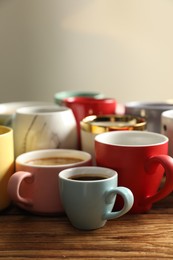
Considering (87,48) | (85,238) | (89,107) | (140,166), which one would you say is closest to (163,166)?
(140,166)

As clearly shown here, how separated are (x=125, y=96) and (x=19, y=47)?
28 centimetres

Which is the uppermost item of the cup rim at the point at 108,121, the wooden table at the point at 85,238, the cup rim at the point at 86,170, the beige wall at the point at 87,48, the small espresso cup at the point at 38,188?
the beige wall at the point at 87,48

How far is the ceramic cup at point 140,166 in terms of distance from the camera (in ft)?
2.01

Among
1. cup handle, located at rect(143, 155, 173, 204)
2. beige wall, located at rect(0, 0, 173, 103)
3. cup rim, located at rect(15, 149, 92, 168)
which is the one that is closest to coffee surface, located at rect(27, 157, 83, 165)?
cup rim, located at rect(15, 149, 92, 168)

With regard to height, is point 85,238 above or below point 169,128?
below

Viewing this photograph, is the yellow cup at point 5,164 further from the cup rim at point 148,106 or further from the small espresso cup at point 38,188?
the cup rim at point 148,106

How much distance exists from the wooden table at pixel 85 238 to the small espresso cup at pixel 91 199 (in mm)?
16

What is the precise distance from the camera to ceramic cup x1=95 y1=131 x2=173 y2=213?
61 centimetres

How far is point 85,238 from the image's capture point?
0.57m

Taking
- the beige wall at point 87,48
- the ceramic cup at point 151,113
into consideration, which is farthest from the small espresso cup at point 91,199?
the beige wall at point 87,48

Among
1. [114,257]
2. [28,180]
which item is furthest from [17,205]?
[114,257]

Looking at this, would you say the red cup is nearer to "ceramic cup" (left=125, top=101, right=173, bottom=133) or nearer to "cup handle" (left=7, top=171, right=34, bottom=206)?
"ceramic cup" (left=125, top=101, right=173, bottom=133)

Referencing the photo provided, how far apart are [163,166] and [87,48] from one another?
0.59 metres

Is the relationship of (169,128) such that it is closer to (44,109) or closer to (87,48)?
(44,109)
